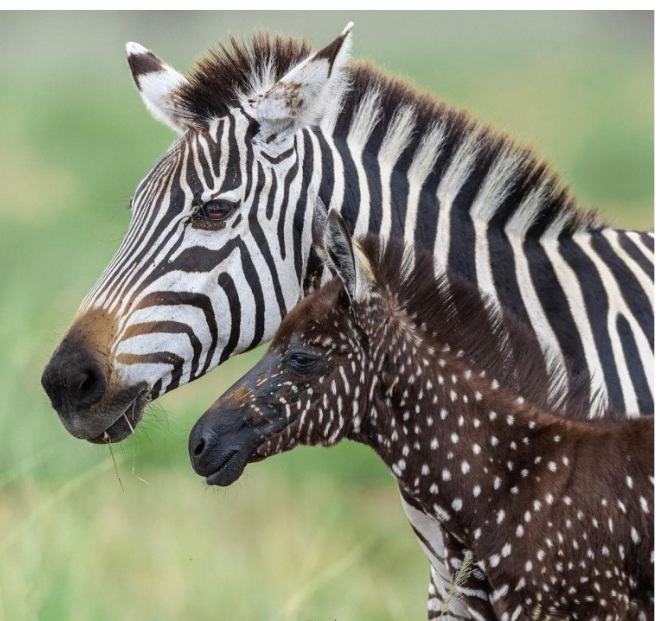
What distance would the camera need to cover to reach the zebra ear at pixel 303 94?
5.91 m

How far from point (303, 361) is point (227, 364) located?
27.4 feet

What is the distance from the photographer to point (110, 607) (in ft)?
29.1

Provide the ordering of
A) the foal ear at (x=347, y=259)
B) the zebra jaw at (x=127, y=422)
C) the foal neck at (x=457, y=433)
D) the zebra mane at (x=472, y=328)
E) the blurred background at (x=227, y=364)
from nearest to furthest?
the foal ear at (x=347, y=259)
the foal neck at (x=457, y=433)
the zebra mane at (x=472, y=328)
the zebra jaw at (x=127, y=422)
the blurred background at (x=227, y=364)

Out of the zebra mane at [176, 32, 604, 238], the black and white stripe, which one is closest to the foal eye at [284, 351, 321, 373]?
the black and white stripe

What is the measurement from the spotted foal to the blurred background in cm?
56

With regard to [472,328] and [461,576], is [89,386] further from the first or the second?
[461,576]

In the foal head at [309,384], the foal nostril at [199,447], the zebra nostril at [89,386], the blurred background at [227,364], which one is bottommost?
the blurred background at [227,364]

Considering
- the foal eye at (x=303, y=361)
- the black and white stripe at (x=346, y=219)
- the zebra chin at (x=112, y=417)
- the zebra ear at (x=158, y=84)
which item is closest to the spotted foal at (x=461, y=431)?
the foal eye at (x=303, y=361)

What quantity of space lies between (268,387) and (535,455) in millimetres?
1206

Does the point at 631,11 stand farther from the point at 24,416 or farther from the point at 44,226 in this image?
the point at 44,226

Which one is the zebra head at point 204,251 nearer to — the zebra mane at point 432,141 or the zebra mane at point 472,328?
the zebra mane at point 432,141

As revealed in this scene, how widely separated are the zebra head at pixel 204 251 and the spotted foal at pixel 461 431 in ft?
2.10

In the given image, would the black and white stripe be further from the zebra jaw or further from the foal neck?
the foal neck

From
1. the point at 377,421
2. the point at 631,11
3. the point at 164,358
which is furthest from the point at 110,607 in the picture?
the point at 631,11
